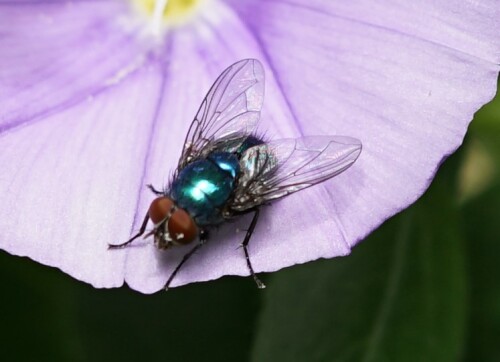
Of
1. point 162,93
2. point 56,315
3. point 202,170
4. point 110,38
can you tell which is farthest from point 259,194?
point 56,315

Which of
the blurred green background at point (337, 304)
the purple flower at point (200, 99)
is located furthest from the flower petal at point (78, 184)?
the blurred green background at point (337, 304)

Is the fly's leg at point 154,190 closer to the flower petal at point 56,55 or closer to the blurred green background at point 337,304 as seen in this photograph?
the flower petal at point 56,55

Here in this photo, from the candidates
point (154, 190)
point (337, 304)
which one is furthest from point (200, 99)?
point (337, 304)

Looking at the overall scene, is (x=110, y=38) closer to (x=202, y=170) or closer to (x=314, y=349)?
(x=202, y=170)

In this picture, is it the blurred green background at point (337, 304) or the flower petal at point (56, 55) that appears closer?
the flower petal at point (56, 55)

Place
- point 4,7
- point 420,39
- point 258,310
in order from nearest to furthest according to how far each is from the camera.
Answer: point 420,39
point 4,7
point 258,310

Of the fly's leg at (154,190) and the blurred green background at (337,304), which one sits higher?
the fly's leg at (154,190)

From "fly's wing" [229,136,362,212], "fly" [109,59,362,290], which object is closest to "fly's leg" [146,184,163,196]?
"fly" [109,59,362,290]

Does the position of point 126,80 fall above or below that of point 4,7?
below
